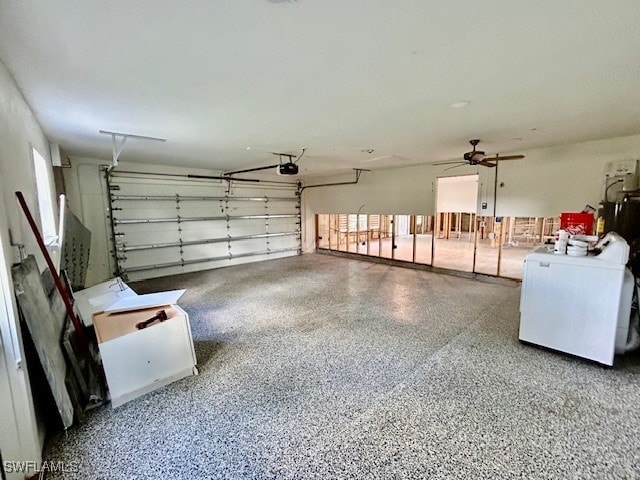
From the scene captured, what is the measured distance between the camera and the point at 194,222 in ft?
23.0

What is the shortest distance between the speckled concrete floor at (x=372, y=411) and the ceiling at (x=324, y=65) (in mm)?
2395

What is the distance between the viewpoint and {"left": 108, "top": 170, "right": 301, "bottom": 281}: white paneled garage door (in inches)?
239

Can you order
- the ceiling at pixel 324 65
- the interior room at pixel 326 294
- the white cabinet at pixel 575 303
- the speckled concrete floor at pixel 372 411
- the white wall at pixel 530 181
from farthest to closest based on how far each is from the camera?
the white wall at pixel 530 181, the white cabinet at pixel 575 303, the speckled concrete floor at pixel 372 411, the interior room at pixel 326 294, the ceiling at pixel 324 65

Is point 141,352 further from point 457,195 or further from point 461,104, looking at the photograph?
point 457,195

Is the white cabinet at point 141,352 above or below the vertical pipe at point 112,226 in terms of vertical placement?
below

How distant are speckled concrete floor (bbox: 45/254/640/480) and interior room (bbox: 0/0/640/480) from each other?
17 mm

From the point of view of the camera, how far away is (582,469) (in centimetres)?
158

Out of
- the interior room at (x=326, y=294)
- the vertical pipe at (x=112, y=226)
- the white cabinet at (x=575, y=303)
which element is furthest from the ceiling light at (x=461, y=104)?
the vertical pipe at (x=112, y=226)

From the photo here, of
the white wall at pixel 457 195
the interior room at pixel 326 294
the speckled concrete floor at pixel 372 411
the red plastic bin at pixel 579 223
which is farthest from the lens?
the white wall at pixel 457 195

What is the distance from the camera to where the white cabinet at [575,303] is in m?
2.50

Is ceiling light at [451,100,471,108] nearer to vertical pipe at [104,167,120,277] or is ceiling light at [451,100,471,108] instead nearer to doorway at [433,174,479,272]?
doorway at [433,174,479,272]

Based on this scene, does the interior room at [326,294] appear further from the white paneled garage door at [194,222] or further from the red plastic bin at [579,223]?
the white paneled garage door at [194,222]

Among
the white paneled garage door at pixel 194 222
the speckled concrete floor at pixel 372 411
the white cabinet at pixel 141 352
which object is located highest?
the white paneled garage door at pixel 194 222

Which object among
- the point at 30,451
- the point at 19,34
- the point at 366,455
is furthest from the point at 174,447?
the point at 19,34
